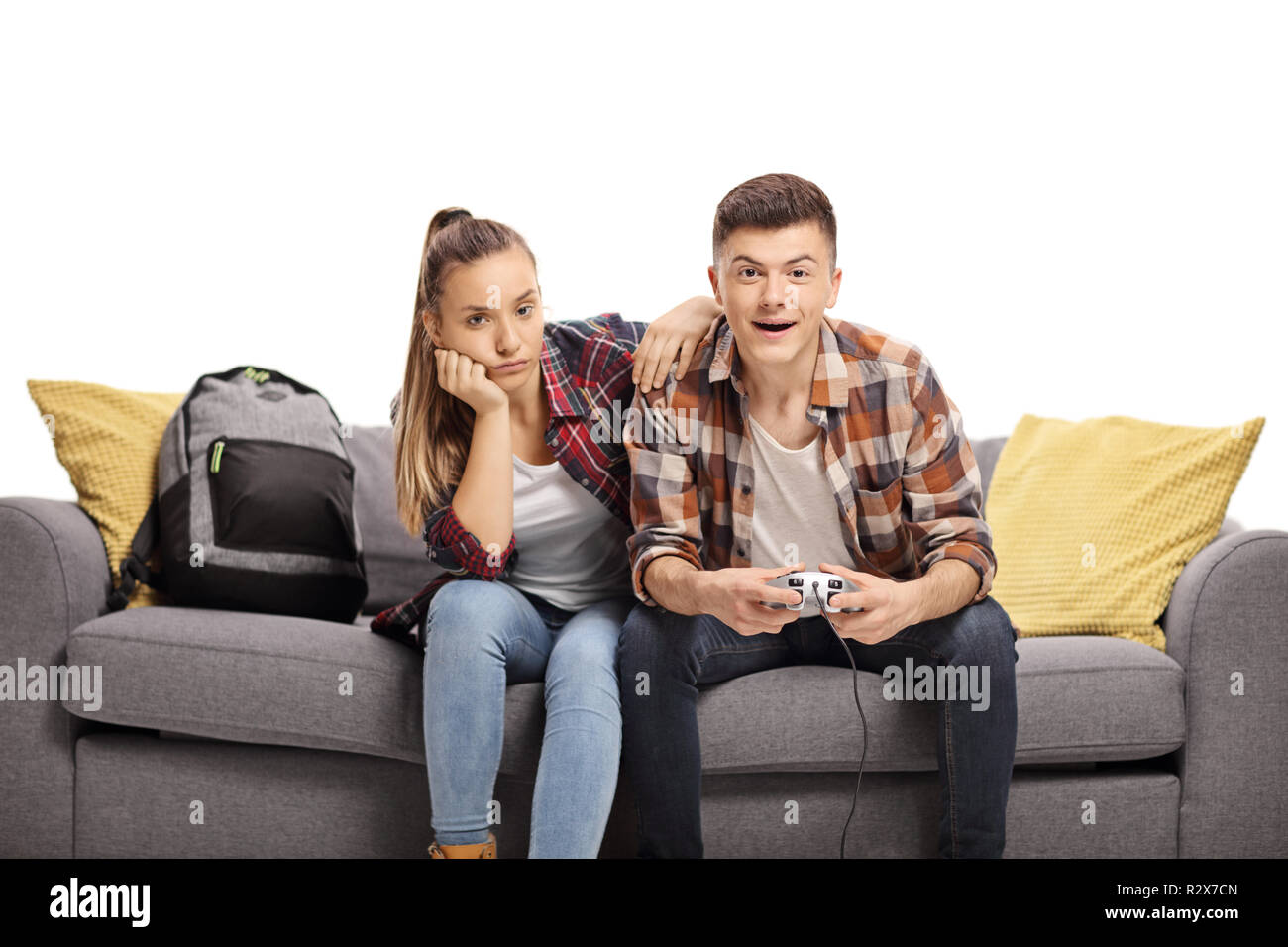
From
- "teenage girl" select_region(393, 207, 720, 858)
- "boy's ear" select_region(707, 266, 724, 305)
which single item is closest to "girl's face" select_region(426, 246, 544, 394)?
"teenage girl" select_region(393, 207, 720, 858)

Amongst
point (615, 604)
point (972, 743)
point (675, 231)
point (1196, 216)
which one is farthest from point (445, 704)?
point (1196, 216)

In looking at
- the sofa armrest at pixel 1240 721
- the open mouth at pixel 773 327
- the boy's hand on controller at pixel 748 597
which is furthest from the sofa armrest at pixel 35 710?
the sofa armrest at pixel 1240 721

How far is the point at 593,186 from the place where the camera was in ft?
8.09

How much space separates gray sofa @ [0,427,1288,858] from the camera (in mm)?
1567

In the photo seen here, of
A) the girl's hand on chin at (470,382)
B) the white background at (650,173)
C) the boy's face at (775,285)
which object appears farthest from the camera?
the white background at (650,173)

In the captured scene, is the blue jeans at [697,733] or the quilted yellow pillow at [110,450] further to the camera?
the quilted yellow pillow at [110,450]

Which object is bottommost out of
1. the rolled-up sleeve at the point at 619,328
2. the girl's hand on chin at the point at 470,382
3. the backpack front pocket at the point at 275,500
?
the backpack front pocket at the point at 275,500

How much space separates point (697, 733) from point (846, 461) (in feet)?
1.49

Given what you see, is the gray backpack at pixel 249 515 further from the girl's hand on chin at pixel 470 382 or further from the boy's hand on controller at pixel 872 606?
the boy's hand on controller at pixel 872 606

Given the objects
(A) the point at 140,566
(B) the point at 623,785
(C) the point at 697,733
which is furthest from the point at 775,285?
(A) the point at 140,566

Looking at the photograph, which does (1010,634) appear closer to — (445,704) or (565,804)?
(565,804)

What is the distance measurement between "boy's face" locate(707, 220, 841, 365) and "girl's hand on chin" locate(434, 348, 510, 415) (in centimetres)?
38

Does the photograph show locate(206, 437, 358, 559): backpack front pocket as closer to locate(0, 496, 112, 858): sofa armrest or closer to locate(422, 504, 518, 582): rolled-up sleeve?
locate(0, 496, 112, 858): sofa armrest

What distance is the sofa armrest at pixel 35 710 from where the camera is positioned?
5.60ft
